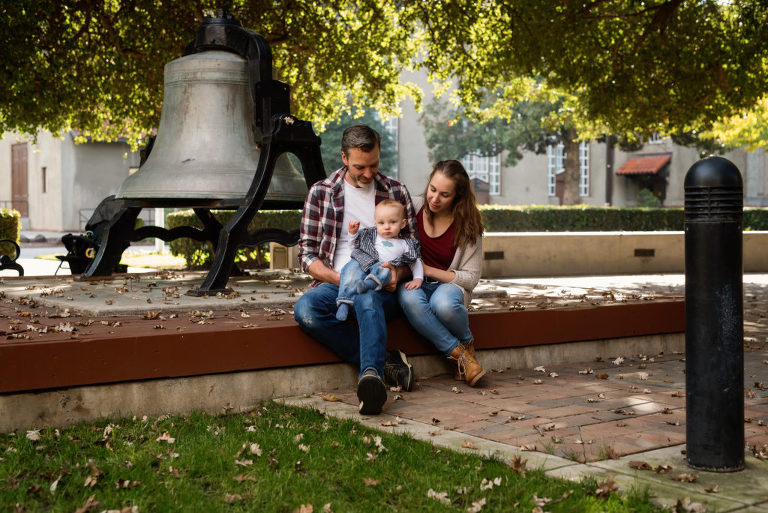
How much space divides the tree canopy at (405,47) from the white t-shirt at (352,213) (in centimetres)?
Answer: 756

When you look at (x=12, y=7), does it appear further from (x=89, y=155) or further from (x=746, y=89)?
(x=89, y=155)

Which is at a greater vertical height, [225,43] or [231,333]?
[225,43]

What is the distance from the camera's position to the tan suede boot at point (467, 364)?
5281 mm

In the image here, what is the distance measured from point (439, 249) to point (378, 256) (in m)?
0.45

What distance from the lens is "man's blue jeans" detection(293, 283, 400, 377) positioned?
481 centimetres

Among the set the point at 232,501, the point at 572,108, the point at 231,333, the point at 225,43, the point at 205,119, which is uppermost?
the point at 572,108

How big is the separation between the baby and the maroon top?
208 mm

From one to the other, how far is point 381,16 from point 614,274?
5.50 metres

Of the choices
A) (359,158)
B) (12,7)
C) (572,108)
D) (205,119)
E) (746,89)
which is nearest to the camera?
(359,158)

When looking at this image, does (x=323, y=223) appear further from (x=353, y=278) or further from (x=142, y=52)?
(x=142, y=52)

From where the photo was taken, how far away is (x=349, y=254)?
5293 mm

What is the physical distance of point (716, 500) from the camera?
316 centimetres

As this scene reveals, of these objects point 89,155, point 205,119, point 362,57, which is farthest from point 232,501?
point 89,155

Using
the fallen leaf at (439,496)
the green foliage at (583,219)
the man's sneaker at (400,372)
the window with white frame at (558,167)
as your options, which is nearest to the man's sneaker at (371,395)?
the man's sneaker at (400,372)
